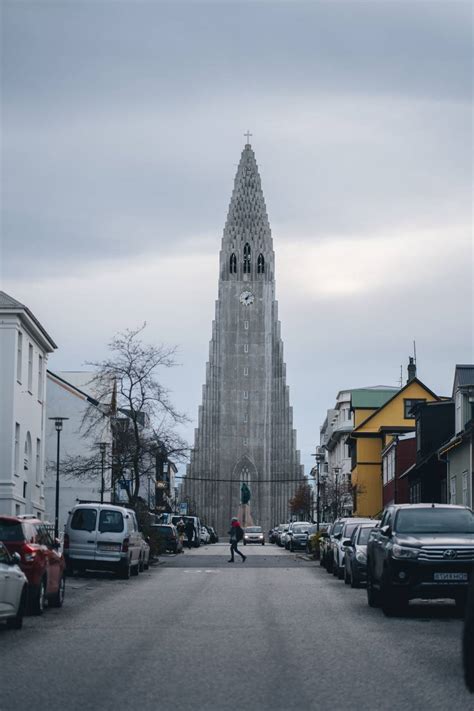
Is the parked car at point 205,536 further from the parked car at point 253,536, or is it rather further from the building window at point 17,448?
the building window at point 17,448

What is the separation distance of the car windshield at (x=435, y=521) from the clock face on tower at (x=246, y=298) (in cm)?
13139

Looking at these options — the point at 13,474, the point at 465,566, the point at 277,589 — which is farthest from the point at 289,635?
the point at 13,474

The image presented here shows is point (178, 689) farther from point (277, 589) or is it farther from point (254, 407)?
point (254, 407)

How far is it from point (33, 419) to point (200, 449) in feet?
315

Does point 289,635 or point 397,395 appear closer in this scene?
point 289,635

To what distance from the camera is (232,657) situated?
13.8 metres

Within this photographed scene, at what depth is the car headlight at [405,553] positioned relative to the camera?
19562 mm

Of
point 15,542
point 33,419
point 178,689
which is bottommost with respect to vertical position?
point 178,689

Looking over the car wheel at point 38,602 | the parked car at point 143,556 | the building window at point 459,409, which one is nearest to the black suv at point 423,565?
the car wheel at point 38,602

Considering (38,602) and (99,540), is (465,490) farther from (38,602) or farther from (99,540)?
(38,602)

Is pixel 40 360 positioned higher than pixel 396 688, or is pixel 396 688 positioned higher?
pixel 40 360

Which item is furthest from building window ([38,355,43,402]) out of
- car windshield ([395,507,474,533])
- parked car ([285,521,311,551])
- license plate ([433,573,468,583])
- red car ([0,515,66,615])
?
license plate ([433,573,468,583])

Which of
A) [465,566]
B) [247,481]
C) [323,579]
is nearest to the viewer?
[465,566]

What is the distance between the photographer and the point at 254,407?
150000mm
